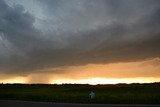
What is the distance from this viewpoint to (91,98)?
139 feet

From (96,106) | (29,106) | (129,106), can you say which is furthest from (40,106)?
(129,106)

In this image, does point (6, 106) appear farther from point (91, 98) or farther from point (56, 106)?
point (91, 98)

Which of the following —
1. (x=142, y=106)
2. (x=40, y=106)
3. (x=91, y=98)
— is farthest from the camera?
(x=91, y=98)

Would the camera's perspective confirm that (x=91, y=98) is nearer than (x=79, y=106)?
No

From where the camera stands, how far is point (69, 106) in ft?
103

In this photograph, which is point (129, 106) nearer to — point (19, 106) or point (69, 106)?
point (69, 106)

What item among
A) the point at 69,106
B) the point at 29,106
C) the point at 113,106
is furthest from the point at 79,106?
the point at 29,106

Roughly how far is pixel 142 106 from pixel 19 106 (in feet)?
41.5

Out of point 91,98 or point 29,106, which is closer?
point 29,106

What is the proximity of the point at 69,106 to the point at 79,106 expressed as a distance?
1.16m

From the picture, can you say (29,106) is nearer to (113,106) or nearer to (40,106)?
(40,106)

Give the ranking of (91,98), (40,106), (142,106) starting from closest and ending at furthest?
(142,106) → (40,106) → (91,98)

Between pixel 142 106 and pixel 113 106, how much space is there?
2.81 m

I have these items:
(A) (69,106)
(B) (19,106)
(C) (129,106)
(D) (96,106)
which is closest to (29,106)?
(B) (19,106)
